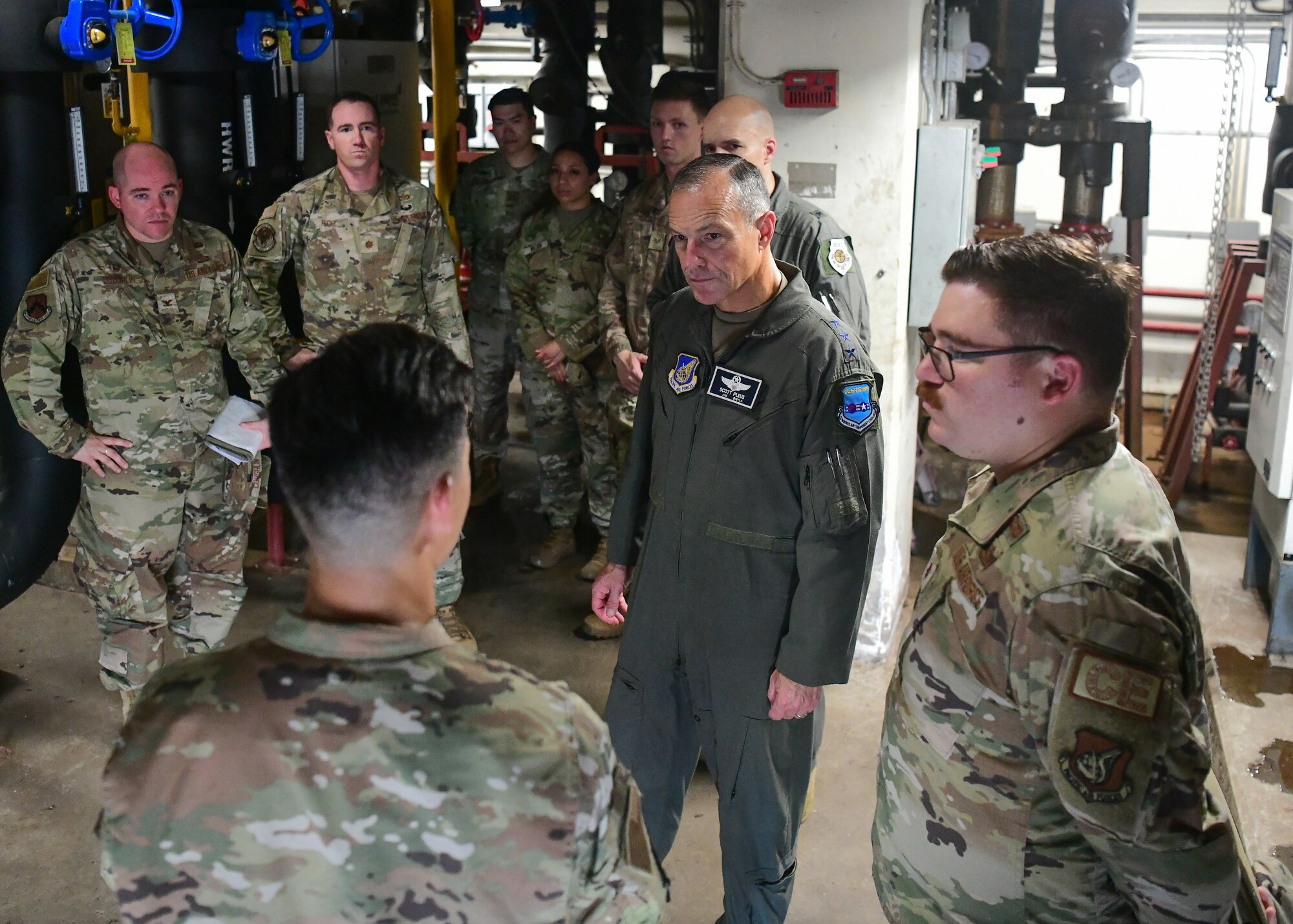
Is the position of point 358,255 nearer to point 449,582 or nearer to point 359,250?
point 359,250

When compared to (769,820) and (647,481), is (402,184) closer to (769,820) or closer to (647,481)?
(647,481)

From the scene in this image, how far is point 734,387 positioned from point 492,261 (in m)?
3.08

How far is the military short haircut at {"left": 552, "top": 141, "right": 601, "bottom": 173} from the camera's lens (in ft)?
14.9

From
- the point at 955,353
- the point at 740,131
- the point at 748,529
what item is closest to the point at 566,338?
the point at 740,131

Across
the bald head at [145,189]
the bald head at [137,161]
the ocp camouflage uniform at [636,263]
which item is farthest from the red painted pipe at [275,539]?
the bald head at [137,161]

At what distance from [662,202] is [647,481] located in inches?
68.2

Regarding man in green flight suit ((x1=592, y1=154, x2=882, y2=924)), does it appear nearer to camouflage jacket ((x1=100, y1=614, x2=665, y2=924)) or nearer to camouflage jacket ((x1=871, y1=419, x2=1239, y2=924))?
camouflage jacket ((x1=871, y1=419, x2=1239, y2=924))

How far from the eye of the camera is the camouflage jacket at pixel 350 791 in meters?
1.11

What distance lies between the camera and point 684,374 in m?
2.33

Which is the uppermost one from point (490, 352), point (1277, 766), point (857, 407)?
point (857, 407)

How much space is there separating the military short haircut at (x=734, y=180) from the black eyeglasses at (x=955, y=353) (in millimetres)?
767

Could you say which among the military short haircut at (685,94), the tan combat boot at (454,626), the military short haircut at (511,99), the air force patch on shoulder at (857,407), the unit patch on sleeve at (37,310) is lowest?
the tan combat boot at (454,626)

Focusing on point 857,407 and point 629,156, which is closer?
point 857,407

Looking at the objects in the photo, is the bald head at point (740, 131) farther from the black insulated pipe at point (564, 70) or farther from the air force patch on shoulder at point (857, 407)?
the black insulated pipe at point (564, 70)
